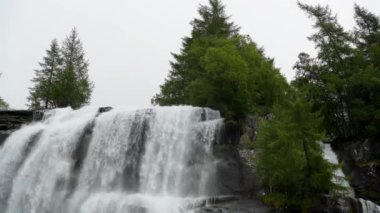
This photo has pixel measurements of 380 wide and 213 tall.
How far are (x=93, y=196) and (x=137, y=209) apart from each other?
408 centimetres

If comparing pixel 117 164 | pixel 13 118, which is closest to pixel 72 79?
pixel 13 118

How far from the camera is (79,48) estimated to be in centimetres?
5703

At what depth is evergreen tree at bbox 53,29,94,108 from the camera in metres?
46.9

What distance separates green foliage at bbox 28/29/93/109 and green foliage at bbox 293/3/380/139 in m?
26.6

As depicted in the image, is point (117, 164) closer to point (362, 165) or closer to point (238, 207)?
point (238, 207)

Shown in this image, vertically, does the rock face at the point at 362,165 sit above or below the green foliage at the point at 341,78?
below

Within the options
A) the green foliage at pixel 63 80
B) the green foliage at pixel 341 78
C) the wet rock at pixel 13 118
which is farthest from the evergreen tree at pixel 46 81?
the green foliage at pixel 341 78

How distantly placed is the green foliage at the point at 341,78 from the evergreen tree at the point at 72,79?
86.8ft

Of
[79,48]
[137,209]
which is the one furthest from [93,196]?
[79,48]

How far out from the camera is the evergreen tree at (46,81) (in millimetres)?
48344

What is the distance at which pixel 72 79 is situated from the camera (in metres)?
47.4

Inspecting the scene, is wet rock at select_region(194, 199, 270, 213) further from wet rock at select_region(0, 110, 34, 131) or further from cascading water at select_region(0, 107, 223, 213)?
wet rock at select_region(0, 110, 34, 131)

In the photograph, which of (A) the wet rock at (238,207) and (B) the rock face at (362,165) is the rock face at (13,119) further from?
(B) the rock face at (362,165)

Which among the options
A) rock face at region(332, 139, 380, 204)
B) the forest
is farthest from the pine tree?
rock face at region(332, 139, 380, 204)
